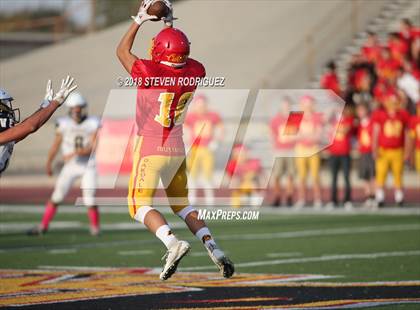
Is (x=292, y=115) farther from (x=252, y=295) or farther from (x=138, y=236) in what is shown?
(x=252, y=295)

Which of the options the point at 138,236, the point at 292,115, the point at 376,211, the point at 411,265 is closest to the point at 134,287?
the point at 411,265

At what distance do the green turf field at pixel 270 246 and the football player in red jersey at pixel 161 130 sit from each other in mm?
2221

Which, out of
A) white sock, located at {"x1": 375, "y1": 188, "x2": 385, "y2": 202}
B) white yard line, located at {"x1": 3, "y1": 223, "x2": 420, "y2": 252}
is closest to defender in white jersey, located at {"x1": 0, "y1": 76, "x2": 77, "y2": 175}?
white yard line, located at {"x1": 3, "y1": 223, "x2": 420, "y2": 252}

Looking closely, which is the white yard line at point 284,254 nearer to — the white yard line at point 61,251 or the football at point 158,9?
the white yard line at point 61,251

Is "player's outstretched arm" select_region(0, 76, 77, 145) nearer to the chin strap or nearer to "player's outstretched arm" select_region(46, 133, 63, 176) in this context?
the chin strap

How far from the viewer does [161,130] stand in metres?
7.91

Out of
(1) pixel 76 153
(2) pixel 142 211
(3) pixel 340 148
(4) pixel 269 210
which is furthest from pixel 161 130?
(3) pixel 340 148

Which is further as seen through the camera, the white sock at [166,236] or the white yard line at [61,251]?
the white yard line at [61,251]

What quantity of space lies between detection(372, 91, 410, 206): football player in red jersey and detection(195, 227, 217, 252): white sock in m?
10.7

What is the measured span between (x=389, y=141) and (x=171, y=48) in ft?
36.2

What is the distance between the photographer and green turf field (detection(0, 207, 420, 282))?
10.6m

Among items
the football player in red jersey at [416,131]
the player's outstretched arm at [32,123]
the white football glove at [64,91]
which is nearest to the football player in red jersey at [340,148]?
the football player in red jersey at [416,131]

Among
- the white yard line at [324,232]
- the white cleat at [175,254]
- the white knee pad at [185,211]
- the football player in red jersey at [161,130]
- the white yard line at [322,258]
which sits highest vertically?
the football player in red jersey at [161,130]

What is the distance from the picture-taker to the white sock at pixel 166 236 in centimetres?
750
